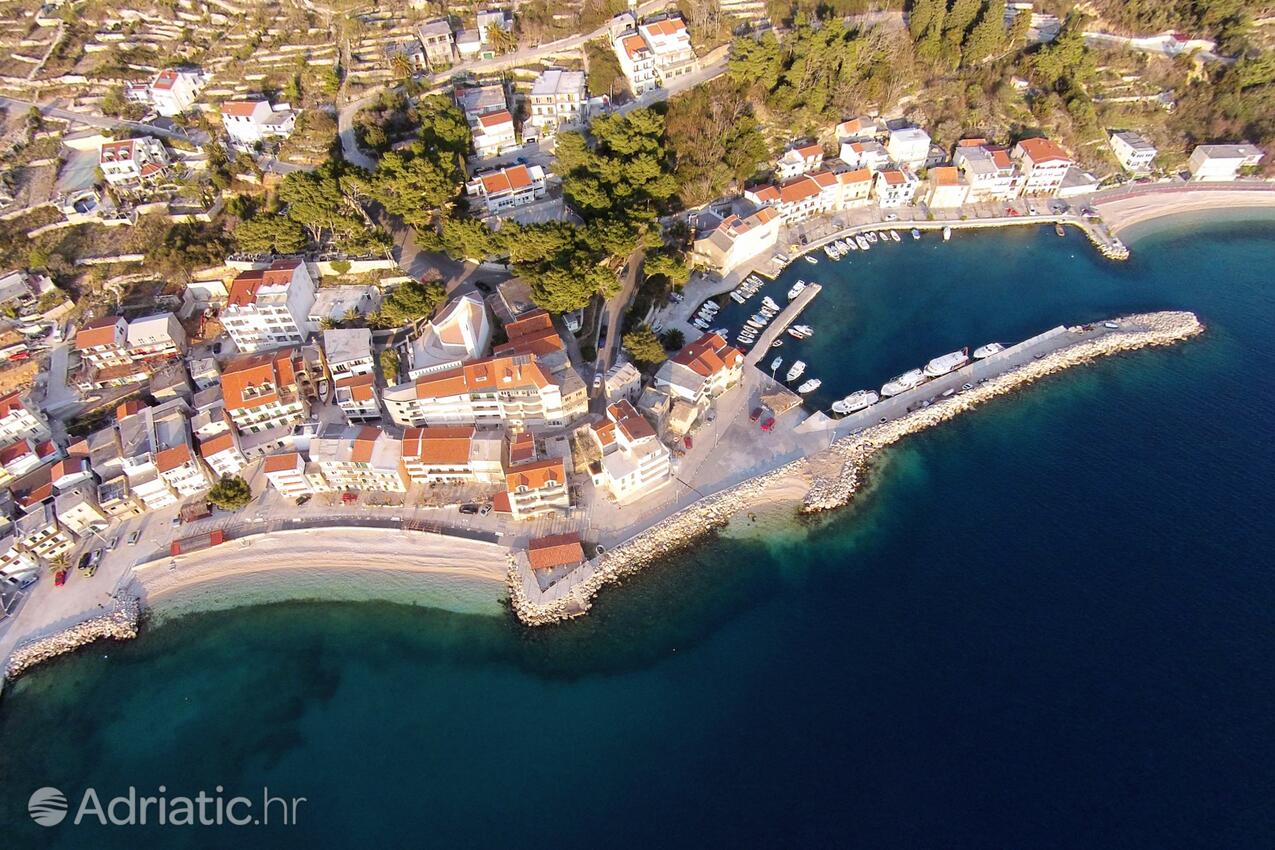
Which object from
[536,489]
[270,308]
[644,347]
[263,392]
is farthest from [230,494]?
[644,347]

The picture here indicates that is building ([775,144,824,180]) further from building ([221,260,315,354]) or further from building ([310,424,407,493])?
building ([310,424,407,493])

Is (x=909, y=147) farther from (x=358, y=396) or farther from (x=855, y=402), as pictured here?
(x=358, y=396)

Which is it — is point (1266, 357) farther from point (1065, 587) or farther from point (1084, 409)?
point (1065, 587)

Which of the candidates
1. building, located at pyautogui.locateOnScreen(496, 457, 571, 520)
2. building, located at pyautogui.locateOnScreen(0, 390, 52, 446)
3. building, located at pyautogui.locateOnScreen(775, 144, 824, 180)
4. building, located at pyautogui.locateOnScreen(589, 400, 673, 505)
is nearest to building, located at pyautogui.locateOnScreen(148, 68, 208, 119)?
building, located at pyautogui.locateOnScreen(0, 390, 52, 446)

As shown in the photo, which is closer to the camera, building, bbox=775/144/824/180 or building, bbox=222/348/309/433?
building, bbox=222/348/309/433

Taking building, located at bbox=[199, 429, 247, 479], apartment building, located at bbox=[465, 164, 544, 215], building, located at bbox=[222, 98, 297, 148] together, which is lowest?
building, located at bbox=[199, 429, 247, 479]

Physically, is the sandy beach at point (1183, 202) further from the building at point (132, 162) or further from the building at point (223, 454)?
the building at point (132, 162)
